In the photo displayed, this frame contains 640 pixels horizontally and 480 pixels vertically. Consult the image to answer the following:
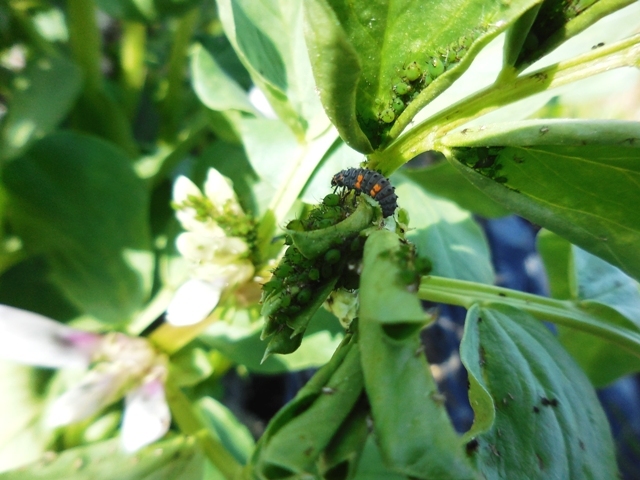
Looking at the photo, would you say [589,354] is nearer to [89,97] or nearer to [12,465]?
[12,465]

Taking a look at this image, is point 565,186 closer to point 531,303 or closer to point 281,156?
point 531,303

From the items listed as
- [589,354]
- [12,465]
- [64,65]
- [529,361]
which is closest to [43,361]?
[12,465]

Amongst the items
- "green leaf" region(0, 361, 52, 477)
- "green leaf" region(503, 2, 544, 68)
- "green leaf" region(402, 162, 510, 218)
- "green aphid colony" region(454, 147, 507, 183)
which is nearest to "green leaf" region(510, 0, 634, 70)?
"green leaf" region(503, 2, 544, 68)

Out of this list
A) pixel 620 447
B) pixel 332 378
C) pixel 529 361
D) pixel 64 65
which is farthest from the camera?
pixel 620 447

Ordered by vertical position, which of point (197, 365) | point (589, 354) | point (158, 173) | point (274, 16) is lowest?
point (589, 354)

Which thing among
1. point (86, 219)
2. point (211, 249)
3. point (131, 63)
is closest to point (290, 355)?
point (211, 249)
